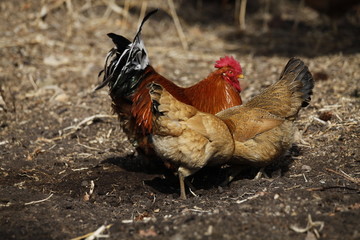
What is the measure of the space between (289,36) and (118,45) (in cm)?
676

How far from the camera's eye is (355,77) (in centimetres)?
750

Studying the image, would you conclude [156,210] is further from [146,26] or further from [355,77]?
[146,26]

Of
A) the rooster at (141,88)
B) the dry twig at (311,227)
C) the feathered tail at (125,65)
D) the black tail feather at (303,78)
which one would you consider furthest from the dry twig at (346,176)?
the feathered tail at (125,65)

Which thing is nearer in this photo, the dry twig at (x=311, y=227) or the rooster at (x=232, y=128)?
the dry twig at (x=311, y=227)

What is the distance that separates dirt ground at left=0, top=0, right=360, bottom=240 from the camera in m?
3.78

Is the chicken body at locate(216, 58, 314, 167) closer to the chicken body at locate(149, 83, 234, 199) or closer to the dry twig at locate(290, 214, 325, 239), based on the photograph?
the chicken body at locate(149, 83, 234, 199)

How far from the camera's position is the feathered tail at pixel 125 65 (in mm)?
5195

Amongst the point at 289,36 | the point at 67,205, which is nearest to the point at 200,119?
the point at 67,205

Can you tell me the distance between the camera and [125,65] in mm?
5246

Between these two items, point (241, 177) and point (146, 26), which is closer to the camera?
point (241, 177)

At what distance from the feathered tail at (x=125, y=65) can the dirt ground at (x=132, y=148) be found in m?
0.92

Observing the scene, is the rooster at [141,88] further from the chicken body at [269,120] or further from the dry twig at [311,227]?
the dry twig at [311,227]

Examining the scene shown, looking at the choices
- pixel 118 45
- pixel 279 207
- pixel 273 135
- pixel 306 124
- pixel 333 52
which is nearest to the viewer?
pixel 279 207

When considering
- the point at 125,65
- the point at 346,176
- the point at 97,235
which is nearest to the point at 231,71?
the point at 125,65
